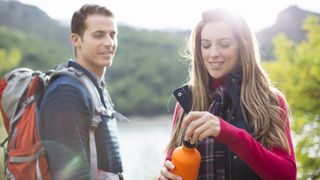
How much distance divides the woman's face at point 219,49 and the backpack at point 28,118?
2.25 feet

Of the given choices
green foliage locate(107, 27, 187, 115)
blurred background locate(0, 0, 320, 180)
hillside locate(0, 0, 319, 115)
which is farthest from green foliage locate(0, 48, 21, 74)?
green foliage locate(107, 27, 187, 115)

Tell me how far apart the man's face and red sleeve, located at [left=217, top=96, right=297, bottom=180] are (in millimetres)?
1204

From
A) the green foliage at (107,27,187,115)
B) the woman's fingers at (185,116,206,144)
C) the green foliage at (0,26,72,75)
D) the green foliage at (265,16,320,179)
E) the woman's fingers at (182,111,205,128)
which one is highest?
the woman's fingers at (182,111,205,128)

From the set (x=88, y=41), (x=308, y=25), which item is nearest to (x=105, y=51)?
(x=88, y=41)

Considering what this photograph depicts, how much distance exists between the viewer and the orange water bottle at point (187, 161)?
211 cm

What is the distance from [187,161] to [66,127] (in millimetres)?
766

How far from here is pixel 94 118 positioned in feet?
8.79

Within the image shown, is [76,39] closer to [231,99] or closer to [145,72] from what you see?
[231,99]

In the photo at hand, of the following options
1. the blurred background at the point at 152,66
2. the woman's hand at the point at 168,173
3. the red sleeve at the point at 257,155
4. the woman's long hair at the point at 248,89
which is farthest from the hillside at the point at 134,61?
the red sleeve at the point at 257,155

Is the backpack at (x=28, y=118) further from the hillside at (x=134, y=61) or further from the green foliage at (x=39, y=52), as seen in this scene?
the hillside at (x=134, y=61)

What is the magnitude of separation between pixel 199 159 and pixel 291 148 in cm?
Result: 41

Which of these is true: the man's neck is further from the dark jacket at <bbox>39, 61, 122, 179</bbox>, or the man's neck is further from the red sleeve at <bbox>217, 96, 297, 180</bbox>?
the red sleeve at <bbox>217, 96, 297, 180</bbox>

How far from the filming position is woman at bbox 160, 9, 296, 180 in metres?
2.20

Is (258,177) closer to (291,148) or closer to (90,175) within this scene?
(291,148)
